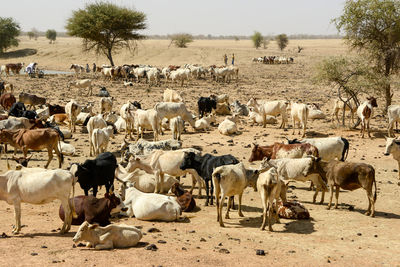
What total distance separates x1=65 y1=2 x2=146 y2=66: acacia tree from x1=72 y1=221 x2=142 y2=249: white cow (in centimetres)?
4190

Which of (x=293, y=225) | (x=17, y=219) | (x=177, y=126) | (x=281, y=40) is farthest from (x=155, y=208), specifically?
(x=281, y=40)

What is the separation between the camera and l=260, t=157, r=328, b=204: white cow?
451 inches

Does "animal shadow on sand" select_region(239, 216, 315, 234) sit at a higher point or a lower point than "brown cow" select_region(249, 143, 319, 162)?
lower

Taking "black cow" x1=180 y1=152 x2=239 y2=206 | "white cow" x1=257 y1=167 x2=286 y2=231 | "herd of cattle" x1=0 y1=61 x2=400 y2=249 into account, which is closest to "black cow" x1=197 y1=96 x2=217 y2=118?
"herd of cattle" x1=0 y1=61 x2=400 y2=249

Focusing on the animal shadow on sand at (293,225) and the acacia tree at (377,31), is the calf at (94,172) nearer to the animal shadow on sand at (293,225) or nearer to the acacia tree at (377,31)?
the animal shadow on sand at (293,225)

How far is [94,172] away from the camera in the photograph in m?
10.7

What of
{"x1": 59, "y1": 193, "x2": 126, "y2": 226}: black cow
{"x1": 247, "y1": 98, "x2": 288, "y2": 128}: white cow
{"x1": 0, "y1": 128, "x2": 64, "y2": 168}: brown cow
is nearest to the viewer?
{"x1": 59, "y1": 193, "x2": 126, "y2": 226}: black cow

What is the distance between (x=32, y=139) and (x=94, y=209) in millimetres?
5516

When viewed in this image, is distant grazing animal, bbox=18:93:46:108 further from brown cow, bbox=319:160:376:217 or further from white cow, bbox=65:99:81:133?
brown cow, bbox=319:160:376:217

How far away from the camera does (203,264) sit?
7395 mm

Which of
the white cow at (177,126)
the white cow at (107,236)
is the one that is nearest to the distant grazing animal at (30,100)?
the white cow at (177,126)

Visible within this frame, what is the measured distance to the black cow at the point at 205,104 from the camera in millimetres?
22984

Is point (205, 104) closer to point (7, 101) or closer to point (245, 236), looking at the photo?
point (7, 101)

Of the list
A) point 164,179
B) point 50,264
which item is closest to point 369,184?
point 164,179
